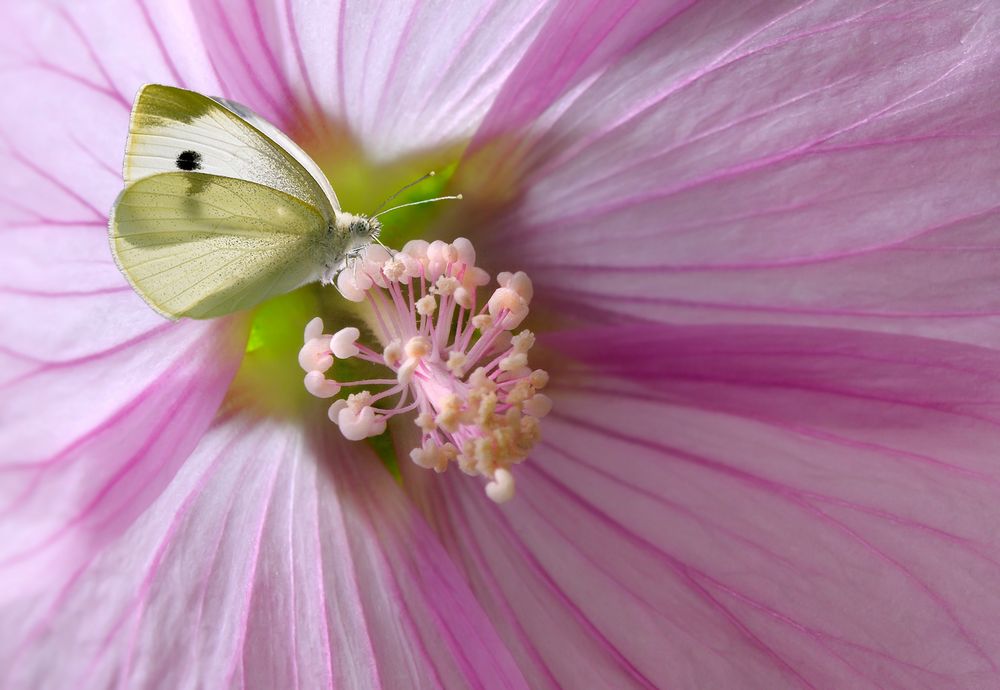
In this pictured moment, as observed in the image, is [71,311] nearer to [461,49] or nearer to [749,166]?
[461,49]

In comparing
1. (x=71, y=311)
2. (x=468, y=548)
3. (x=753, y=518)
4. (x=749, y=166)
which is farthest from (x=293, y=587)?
(x=749, y=166)

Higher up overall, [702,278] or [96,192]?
[96,192]

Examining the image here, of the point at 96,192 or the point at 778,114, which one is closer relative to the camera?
the point at 96,192

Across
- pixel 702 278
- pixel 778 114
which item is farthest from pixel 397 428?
pixel 778 114

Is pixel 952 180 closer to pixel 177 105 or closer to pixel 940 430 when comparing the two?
pixel 940 430

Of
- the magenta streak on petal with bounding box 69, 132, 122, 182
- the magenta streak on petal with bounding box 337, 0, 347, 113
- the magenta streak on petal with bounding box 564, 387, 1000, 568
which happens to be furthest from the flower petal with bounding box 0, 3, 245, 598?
the magenta streak on petal with bounding box 564, 387, 1000, 568

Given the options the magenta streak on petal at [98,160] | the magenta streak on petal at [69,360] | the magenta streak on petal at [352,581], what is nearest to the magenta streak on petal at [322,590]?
the magenta streak on petal at [352,581]
